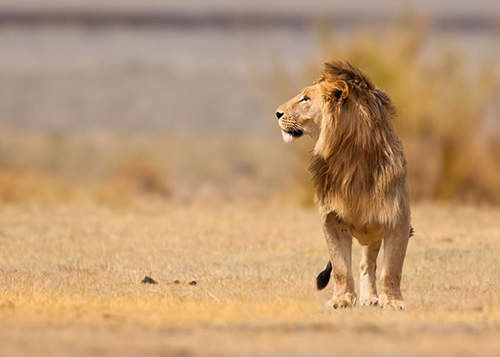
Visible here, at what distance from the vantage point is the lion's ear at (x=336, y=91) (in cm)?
1136

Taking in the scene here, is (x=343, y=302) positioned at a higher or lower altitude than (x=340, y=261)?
lower

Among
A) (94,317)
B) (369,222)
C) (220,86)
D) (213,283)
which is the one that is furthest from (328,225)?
(220,86)

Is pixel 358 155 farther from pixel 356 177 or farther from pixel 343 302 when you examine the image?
pixel 343 302

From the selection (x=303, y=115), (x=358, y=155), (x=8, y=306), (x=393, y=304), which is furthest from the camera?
(x=303, y=115)

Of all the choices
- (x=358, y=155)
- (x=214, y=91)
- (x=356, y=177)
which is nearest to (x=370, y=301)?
(x=356, y=177)

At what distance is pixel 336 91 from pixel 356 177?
0.68 m

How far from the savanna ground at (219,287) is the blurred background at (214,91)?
253cm

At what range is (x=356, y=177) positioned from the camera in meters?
11.3

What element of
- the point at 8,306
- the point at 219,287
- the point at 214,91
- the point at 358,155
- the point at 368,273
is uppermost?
the point at 214,91

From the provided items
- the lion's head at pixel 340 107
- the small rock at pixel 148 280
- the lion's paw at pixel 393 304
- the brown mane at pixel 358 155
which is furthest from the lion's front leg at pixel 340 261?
the small rock at pixel 148 280

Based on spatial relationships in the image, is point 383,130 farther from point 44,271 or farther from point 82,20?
point 82,20

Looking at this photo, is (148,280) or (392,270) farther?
(148,280)

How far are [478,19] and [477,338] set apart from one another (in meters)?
28.8

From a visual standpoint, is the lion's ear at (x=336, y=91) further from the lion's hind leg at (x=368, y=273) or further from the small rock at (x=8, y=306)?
the small rock at (x=8, y=306)
